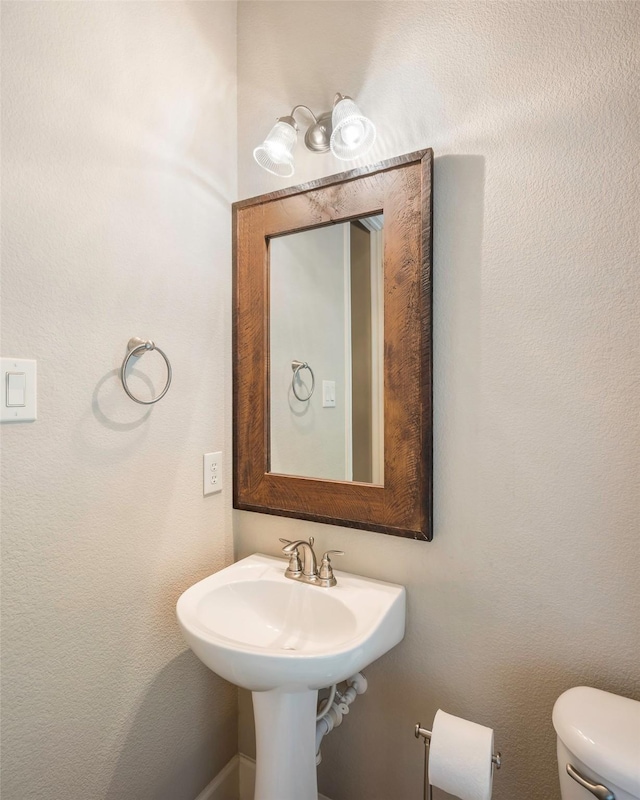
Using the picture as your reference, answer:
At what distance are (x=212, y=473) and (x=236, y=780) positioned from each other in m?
1.04

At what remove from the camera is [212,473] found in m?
1.32

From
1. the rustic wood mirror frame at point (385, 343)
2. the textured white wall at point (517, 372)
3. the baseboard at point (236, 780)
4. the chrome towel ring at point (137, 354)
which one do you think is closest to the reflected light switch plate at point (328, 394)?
the rustic wood mirror frame at point (385, 343)

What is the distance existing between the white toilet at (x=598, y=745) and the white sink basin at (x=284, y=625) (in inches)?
15.0

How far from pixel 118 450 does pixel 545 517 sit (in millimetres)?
1038

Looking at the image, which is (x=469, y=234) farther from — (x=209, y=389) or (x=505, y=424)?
(x=209, y=389)

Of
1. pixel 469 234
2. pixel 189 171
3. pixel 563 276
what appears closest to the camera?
pixel 563 276

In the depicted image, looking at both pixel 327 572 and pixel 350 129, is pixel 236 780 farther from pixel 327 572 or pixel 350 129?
pixel 350 129

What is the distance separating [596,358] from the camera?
0.91 m

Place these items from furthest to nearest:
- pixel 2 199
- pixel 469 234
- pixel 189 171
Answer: pixel 189 171
pixel 469 234
pixel 2 199

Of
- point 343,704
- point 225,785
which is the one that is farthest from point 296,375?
point 225,785

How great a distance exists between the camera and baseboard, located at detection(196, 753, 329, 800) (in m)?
1.33

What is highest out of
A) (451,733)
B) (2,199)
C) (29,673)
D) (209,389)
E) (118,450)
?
(2,199)

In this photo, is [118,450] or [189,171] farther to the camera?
[189,171]

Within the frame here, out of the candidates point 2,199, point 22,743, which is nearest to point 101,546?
point 22,743
